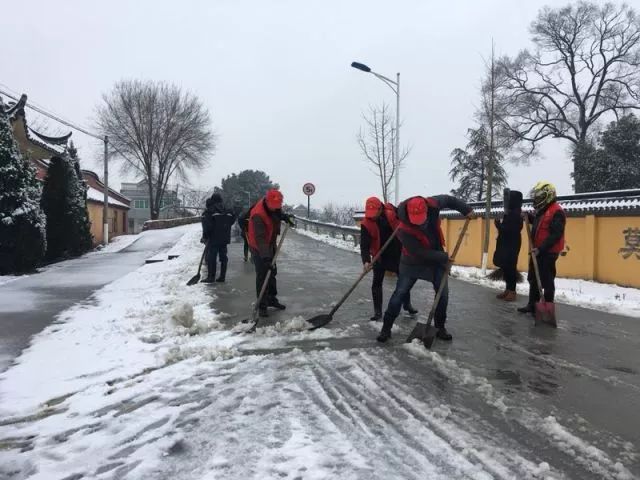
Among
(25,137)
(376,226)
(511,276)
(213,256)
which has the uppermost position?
(25,137)

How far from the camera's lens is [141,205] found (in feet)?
270

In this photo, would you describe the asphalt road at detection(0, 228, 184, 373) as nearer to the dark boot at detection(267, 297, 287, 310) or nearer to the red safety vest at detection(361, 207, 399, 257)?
the dark boot at detection(267, 297, 287, 310)

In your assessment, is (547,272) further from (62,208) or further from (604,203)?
(62,208)

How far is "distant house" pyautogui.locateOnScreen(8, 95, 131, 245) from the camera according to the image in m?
23.0

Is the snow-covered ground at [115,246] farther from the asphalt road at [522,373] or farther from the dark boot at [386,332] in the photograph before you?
the dark boot at [386,332]

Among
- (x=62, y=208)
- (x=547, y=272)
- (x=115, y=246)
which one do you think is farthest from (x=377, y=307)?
(x=115, y=246)

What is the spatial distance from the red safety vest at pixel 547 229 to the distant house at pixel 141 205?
65345 millimetres

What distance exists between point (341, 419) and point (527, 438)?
4.11ft

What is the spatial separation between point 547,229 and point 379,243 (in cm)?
223

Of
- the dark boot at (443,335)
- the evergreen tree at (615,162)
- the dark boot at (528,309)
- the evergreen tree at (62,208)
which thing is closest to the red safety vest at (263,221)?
the dark boot at (443,335)

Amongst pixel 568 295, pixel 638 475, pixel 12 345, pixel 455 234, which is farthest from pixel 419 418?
pixel 455 234

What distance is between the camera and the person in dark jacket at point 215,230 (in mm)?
10453

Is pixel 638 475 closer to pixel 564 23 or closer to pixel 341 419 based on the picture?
pixel 341 419

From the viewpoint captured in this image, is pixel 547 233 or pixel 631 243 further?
pixel 631 243
